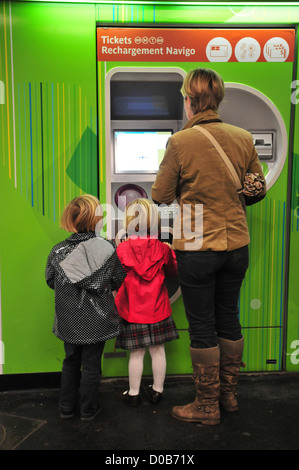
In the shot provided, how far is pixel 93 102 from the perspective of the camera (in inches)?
101

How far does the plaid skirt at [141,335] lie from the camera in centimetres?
238

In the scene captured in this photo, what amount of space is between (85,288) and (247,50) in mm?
1708

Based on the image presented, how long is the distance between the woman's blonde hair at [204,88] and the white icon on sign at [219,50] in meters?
0.54

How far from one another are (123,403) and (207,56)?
2089 mm

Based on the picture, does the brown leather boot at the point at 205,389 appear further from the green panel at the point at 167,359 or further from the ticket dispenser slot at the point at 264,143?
the ticket dispenser slot at the point at 264,143

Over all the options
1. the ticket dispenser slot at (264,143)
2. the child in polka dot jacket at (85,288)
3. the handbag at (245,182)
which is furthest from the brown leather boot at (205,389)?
the ticket dispenser slot at (264,143)

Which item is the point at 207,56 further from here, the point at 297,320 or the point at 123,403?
the point at 123,403

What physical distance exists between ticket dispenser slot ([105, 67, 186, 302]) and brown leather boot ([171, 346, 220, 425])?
615mm

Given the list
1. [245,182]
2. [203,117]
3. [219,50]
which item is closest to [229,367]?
[245,182]

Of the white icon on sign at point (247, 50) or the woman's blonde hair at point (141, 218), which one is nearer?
the woman's blonde hair at point (141, 218)

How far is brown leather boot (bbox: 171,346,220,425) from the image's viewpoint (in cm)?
214

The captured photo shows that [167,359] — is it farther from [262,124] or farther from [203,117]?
[262,124]
